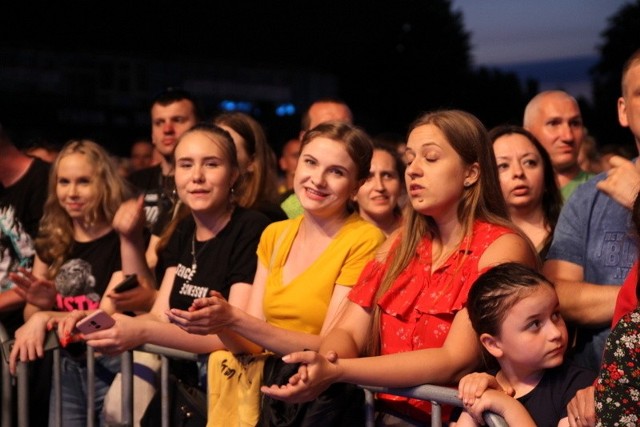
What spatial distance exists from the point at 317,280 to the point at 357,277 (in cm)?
17

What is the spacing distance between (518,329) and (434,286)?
484mm

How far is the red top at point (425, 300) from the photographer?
387cm

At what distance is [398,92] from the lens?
48875mm

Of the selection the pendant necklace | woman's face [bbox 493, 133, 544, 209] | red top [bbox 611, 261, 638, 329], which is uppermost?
woman's face [bbox 493, 133, 544, 209]

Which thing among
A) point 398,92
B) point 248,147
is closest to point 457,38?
point 398,92

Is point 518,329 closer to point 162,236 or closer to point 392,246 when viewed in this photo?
point 392,246

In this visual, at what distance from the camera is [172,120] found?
717 centimetres

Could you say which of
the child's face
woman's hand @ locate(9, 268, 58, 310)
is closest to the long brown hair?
woman's hand @ locate(9, 268, 58, 310)

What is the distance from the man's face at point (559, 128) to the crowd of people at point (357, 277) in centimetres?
7

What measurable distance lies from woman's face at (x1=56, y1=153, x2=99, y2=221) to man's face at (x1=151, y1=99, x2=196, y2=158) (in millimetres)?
940

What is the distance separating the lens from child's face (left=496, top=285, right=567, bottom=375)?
353 cm

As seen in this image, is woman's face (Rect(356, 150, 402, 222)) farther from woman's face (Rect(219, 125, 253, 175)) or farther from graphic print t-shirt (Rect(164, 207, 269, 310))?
graphic print t-shirt (Rect(164, 207, 269, 310))

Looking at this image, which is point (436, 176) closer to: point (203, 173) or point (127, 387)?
point (203, 173)

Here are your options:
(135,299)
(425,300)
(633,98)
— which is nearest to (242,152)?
(135,299)
